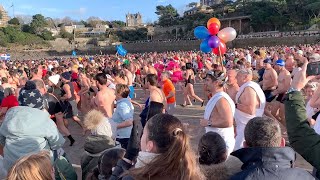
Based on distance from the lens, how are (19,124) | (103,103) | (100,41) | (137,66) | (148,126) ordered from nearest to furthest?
(148,126)
(19,124)
(103,103)
(137,66)
(100,41)

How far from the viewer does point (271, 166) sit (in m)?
2.07

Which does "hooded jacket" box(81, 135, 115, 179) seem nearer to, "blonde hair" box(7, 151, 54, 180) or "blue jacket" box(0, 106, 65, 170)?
"blue jacket" box(0, 106, 65, 170)

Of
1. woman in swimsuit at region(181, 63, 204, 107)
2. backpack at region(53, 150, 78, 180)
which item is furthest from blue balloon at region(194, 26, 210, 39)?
backpack at region(53, 150, 78, 180)

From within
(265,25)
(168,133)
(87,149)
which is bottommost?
(87,149)

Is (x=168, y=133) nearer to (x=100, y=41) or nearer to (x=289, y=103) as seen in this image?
(x=289, y=103)

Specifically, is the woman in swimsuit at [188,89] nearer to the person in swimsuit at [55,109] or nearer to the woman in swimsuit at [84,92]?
the woman in swimsuit at [84,92]

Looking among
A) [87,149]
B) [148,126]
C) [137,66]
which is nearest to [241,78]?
[87,149]

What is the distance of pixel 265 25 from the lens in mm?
62406

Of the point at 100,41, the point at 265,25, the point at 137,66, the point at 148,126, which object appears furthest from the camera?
the point at 100,41

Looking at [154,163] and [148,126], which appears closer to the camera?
[154,163]

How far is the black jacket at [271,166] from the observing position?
6.72 ft

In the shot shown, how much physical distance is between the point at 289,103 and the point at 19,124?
2460 mm

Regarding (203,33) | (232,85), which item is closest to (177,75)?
(203,33)

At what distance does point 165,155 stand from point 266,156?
68 cm
